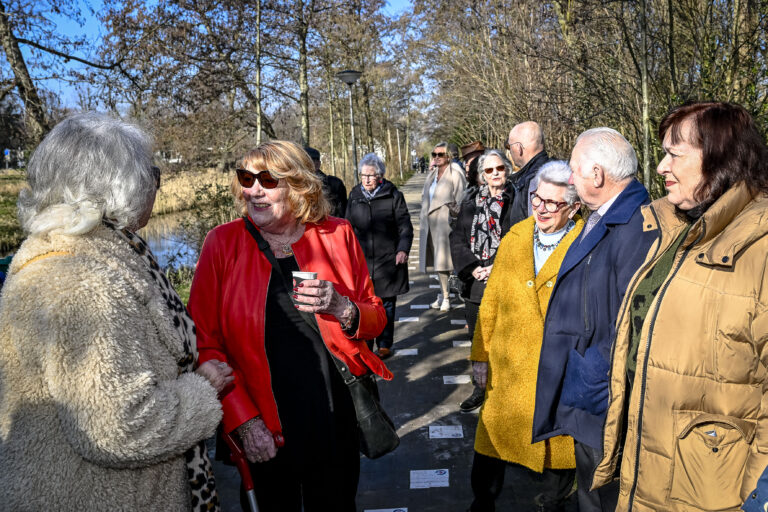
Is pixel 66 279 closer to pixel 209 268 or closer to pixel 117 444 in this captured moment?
pixel 117 444

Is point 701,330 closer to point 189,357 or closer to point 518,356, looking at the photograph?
point 518,356

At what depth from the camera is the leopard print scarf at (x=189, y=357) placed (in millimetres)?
1878

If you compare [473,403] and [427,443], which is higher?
[473,403]

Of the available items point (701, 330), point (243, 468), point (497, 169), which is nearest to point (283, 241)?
point (243, 468)

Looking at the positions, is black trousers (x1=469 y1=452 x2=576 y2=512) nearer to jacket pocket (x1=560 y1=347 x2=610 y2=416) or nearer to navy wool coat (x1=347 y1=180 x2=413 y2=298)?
jacket pocket (x1=560 y1=347 x2=610 y2=416)

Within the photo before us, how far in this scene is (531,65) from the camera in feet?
34.6

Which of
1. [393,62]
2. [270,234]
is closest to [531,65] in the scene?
[270,234]

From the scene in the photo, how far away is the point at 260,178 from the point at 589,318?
1516mm

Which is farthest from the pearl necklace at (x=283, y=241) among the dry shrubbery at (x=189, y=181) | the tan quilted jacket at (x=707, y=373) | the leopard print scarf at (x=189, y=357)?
the dry shrubbery at (x=189, y=181)

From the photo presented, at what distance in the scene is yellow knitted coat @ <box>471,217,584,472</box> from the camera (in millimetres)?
3002

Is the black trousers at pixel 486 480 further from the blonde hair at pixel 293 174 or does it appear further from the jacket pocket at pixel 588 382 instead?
the blonde hair at pixel 293 174

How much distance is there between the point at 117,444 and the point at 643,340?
1.62 meters

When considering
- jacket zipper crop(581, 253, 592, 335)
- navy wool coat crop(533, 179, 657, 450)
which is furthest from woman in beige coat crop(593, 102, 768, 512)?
jacket zipper crop(581, 253, 592, 335)

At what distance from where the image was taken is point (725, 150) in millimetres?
1857
